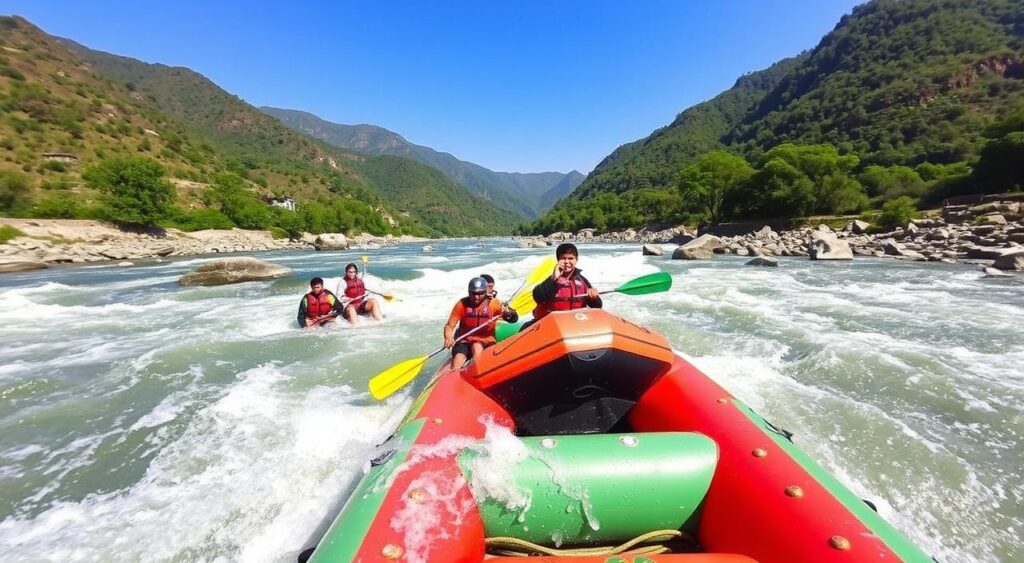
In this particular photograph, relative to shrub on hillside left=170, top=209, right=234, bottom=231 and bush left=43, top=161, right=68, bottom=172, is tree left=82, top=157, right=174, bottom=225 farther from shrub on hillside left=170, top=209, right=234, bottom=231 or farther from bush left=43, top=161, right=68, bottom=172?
bush left=43, top=161, right=68, bottom=172

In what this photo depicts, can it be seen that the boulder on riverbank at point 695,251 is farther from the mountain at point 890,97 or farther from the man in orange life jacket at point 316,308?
the mountain at point 890,97

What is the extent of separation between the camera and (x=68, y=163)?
46.0 metres

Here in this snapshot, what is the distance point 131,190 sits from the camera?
3444cm

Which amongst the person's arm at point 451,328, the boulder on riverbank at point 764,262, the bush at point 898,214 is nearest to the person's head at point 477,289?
the person's arm at point 451,328

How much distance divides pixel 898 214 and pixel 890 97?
56.9 m

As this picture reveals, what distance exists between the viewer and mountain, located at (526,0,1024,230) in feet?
168

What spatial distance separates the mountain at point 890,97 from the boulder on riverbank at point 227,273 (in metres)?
47.9

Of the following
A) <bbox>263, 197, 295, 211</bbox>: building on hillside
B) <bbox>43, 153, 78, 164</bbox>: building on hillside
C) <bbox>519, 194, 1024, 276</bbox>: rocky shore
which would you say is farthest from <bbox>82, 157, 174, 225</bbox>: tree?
<bbox>263, 197, 295, 211</bbox>: building on hillside

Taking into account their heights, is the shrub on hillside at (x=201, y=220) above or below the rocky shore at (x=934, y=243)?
above

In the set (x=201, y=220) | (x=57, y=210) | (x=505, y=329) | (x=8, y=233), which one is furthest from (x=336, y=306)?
(x=201, y=220)

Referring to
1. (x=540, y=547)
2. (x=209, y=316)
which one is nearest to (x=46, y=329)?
(x=209, y=316)

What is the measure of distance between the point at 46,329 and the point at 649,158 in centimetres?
13109

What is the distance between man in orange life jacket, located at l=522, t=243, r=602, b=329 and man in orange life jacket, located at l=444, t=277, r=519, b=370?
0.79 m

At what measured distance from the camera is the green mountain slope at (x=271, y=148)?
10169 cm
